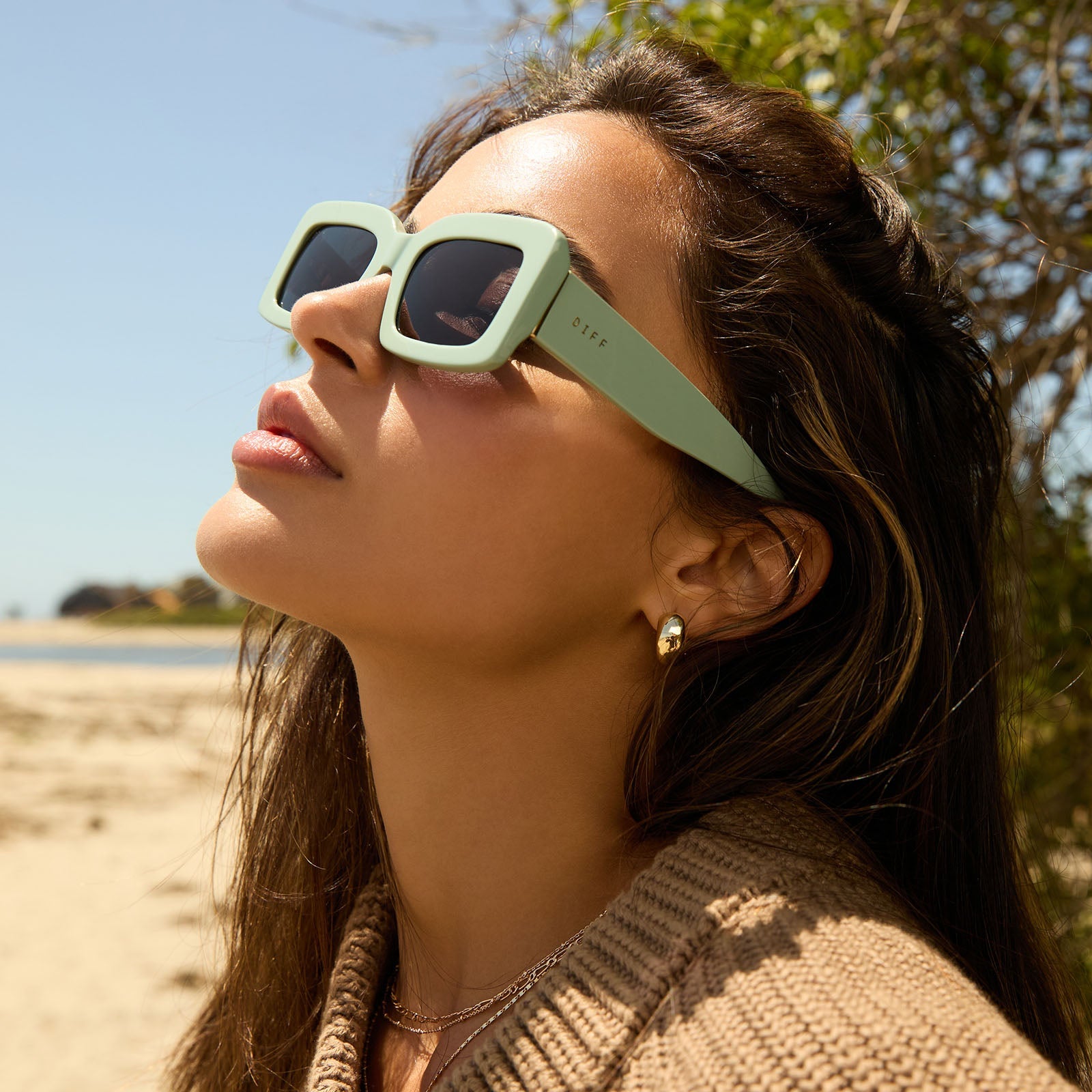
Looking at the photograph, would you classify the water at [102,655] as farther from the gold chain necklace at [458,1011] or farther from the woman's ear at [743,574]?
the woman's ear at [743,574]

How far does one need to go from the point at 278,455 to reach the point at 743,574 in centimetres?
82

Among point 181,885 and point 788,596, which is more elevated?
point 788,596

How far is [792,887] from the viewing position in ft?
4.43

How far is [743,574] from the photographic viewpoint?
5.88 feet

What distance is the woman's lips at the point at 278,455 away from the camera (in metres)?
1.61

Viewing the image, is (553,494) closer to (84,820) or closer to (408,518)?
(408,518)

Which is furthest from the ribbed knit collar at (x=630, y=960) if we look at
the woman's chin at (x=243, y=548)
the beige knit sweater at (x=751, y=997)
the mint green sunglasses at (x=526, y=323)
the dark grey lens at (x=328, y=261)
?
the dark grey lens at (x=328, y=261)

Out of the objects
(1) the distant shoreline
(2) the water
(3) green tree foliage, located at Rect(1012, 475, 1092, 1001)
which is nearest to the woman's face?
(3) green tree foliage, located at Rect(1012, 475, 1092, 1001)

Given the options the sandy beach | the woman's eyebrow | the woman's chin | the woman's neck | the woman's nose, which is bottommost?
the sandy beach

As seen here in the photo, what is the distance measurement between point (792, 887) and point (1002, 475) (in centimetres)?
112

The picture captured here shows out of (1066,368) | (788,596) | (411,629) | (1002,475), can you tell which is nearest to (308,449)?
(411,629)

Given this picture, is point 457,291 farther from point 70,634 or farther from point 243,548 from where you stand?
point 70,634

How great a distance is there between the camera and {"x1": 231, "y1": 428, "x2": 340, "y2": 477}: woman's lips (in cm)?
161

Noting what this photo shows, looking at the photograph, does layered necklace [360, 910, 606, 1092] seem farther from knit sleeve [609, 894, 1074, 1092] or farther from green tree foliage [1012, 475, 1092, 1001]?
green tree foliage [1012, 475, 1092, 1001]
